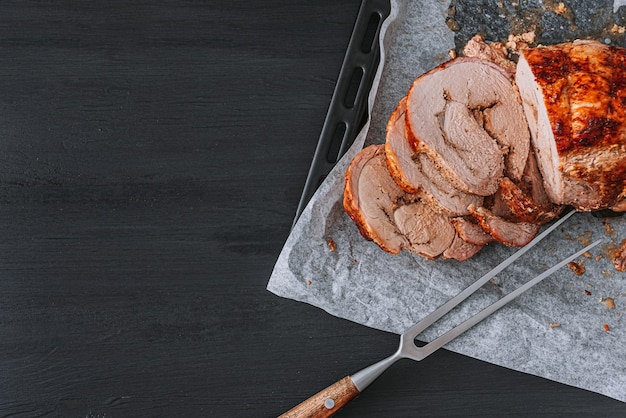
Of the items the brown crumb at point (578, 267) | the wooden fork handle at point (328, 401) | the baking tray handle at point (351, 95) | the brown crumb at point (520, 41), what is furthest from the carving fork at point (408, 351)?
the brown crumb at point (520, 41)

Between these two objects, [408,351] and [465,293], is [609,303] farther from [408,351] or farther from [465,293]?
[408,351]

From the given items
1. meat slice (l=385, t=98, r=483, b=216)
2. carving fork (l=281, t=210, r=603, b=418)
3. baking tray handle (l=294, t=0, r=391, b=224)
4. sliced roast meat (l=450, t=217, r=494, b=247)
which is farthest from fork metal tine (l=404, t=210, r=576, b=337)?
baking tray handle (l=294, t=0, r=391, b=224)

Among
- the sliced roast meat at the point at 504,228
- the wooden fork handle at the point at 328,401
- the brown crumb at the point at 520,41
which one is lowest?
the wooden fork handle at the point at 328,401

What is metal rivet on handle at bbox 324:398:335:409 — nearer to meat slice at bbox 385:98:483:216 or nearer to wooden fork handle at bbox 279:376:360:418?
wooden fork handle at bbox 279:376:360:418

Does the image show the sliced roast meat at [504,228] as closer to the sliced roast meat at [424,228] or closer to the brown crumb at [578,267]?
the sliced roast meat at [424,228]

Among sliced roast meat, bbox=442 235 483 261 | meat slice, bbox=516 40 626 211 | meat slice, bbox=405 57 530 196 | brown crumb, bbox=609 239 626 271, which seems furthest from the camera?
brown crumb, bbox=609 239 626 271

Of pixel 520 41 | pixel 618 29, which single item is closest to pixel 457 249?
pixel 520 41

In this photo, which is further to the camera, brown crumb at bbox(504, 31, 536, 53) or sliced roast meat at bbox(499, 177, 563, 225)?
brown crumb at bbox(504, 31, 536, 53)
